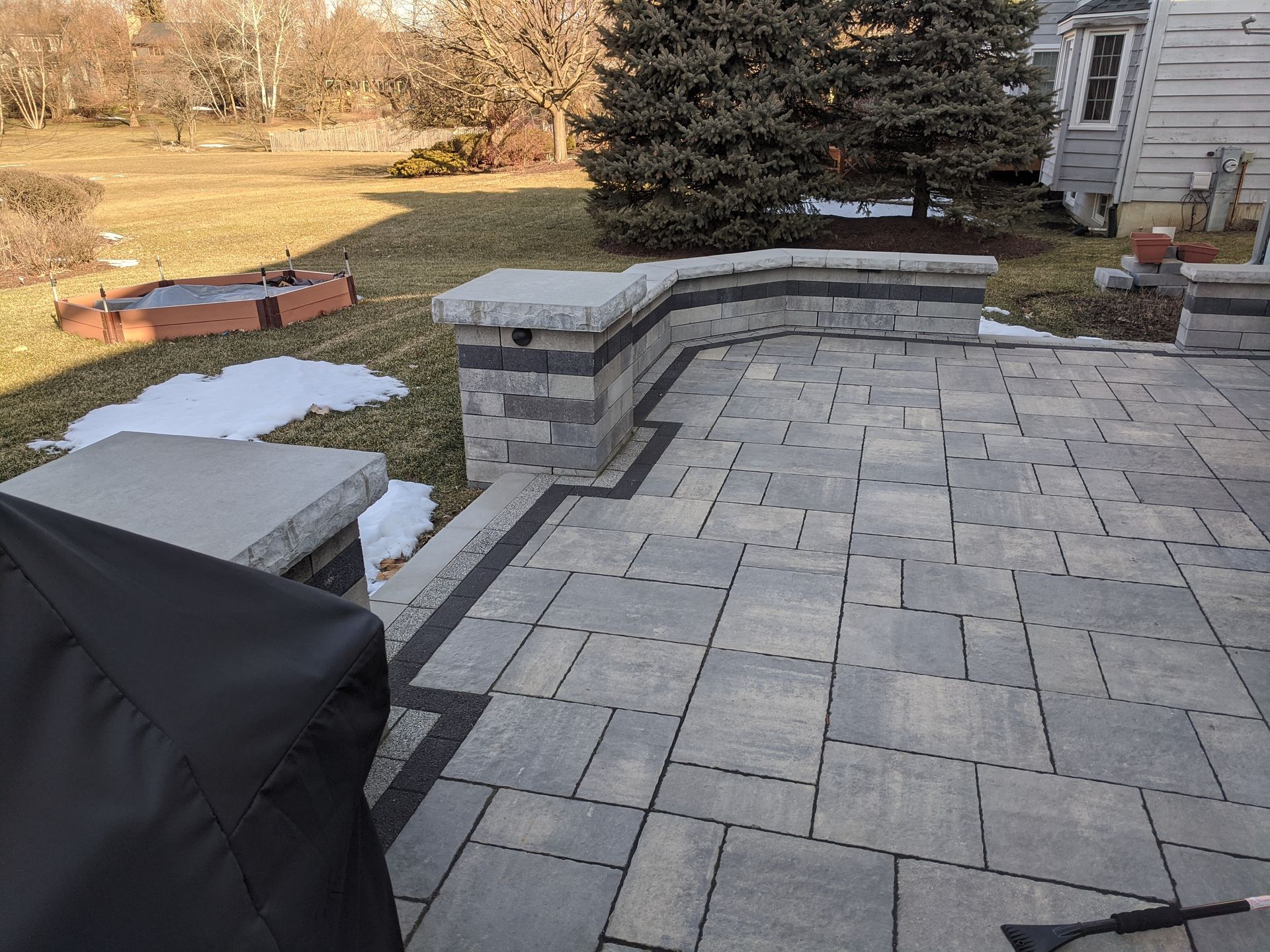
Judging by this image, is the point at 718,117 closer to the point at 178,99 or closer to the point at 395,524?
the point at 395,524

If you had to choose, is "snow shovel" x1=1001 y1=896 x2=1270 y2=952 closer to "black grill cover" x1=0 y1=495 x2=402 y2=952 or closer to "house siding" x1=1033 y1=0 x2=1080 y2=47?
"black grill cover" x1=0 y1=495 x2=402 y2=952

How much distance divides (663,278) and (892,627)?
12.4 feet

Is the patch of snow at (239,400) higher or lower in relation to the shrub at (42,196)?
lower

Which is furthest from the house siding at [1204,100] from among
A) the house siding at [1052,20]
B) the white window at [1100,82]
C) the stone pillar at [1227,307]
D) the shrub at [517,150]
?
the shrub at [517,150]

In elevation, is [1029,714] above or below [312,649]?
below

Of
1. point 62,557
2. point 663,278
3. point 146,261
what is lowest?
point 146,261

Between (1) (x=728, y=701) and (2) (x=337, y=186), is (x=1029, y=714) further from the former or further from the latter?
(2) (x=337, y=186)

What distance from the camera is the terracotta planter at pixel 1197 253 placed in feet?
29.3

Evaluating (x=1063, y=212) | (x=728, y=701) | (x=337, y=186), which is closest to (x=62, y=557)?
(x=728, y=701)

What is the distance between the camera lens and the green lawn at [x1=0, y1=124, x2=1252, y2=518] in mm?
6180

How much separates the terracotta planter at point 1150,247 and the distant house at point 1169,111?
385cm

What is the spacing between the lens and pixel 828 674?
323cm

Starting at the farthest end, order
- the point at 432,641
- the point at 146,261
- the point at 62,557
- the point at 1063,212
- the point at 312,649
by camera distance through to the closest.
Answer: the point at 1063,212
the point at 146,261
the point at 432,641
the point at 312,649
the point at 62,557

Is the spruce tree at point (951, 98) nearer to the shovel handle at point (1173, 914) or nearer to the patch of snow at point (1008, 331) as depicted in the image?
the patch of snow at point (1008, 331)
